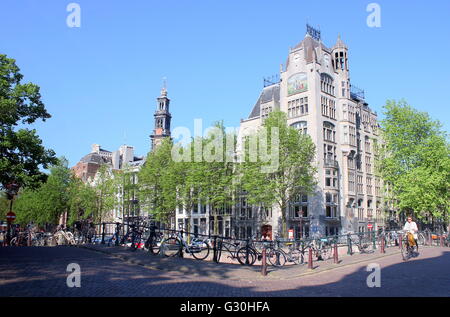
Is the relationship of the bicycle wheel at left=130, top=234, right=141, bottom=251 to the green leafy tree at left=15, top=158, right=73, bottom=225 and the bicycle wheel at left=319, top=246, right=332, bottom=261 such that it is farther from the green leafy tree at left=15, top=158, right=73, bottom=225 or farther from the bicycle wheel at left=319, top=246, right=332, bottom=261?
the green leafy tree at left=15, top=158, right=73, bottom=225

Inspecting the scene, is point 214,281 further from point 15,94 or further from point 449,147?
point 449,147

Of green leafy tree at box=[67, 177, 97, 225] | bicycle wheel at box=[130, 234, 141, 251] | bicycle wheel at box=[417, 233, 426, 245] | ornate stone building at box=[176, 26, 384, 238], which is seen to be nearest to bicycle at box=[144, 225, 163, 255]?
bicycle wheel at box=[130, 234, 141, 251]

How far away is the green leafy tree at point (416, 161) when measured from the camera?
124 feet

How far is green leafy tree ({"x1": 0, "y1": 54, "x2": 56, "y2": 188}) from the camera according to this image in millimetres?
22516

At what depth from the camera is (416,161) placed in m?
40.8

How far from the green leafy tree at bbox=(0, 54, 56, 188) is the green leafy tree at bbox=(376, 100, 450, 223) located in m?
33.0

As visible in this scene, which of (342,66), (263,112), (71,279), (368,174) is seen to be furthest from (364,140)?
(71,279)

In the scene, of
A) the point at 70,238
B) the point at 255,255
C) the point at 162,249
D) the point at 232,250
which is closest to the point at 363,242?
the point at 255,255

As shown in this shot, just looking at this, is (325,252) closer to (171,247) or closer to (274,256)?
(274,256)

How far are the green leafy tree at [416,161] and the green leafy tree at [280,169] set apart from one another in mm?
8880

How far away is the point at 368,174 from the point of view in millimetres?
59938

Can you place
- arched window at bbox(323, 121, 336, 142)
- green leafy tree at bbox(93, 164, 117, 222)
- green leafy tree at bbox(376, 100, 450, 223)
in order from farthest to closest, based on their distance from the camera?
green leafy tree at bbox(93, 164, 117, 222)
arched window at bbox(323, 121, 336, 142)
green leafy tree at bbox(376, 100, 450, 223)

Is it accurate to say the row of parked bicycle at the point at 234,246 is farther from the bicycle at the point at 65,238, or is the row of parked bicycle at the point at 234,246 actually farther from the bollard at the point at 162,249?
the bicycle at the point at 65,238

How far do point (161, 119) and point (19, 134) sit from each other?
6229cm
